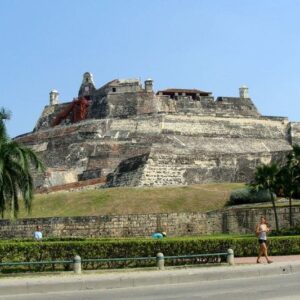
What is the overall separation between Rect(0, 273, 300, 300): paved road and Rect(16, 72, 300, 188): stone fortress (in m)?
32.1

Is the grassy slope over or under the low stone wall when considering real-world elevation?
over

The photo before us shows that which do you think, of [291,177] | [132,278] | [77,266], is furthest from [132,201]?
[132,278]

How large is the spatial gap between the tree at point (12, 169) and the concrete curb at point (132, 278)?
7897mm

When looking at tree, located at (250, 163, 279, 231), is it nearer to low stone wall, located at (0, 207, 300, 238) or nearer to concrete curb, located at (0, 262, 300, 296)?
low stone wall, located at (0, 207, 300, 238)

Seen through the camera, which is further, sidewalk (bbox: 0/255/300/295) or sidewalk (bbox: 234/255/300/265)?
sidewalk (bbox: 234/255/300/265)

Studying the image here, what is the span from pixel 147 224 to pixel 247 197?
6766 mm

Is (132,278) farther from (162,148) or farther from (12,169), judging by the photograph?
(162,148)

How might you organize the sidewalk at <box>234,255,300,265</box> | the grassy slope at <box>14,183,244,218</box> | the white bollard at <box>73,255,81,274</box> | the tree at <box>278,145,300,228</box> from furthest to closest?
the grassy slope at <box>14,183,244,218</box> < the tree at <box>278,145,300,228</box> < the sidewalk at <box>234,255,300,265</box> < the white bollard at <box>73,255,81,274</box>

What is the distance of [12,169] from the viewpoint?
25188 mm

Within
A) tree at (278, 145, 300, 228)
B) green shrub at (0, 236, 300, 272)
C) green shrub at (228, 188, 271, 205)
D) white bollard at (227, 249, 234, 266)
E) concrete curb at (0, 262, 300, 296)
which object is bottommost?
concrete curb at (0, 262, 300, 296)

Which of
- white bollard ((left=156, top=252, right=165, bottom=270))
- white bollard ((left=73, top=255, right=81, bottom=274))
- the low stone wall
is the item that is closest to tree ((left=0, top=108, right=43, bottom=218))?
white bollard ((left=73, top=255, right=81, bottom=274))

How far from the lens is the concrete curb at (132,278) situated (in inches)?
607

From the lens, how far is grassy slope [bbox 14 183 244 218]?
126 ft

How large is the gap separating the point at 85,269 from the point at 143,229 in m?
15.1
